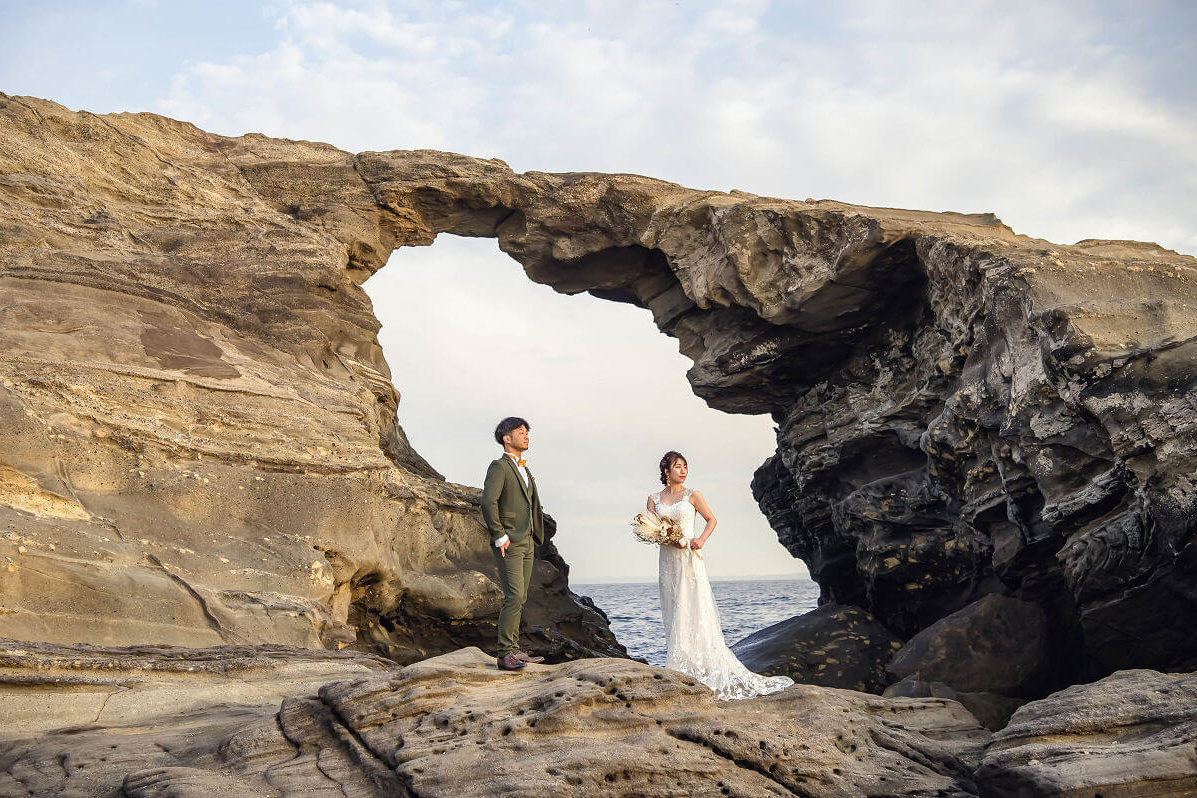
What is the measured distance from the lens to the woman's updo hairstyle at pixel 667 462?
30.0ft

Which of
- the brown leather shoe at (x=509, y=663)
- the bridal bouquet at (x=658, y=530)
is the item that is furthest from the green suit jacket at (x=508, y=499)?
the bridal bouquet at (x=658, y=530)

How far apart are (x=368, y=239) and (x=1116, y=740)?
46.4 ft

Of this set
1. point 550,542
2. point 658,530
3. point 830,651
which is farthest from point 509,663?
point 550,542

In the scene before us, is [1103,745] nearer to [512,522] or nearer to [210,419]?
[512,522]

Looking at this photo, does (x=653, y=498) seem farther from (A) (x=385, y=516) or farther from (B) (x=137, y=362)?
(B) (x=137, y=362)

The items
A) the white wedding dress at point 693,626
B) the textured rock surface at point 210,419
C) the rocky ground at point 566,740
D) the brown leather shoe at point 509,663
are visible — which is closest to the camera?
the rocky ground at point 566,740

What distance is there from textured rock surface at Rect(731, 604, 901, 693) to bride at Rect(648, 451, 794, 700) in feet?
16.8

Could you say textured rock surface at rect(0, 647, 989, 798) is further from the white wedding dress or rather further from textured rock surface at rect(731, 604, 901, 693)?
textured rock surface at rect(731, 604, 901, 693)

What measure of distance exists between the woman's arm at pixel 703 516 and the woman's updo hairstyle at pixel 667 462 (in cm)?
35

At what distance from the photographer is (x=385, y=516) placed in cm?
1311

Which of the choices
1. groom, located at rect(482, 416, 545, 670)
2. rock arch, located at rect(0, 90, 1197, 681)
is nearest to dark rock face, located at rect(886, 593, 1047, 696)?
rock arch, located at rect(0, 90, 1197, 681)

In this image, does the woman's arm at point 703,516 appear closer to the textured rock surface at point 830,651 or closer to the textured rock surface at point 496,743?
the textured rock surface at point 496,743

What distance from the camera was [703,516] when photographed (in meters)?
8.98

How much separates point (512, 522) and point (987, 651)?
7174 mm
